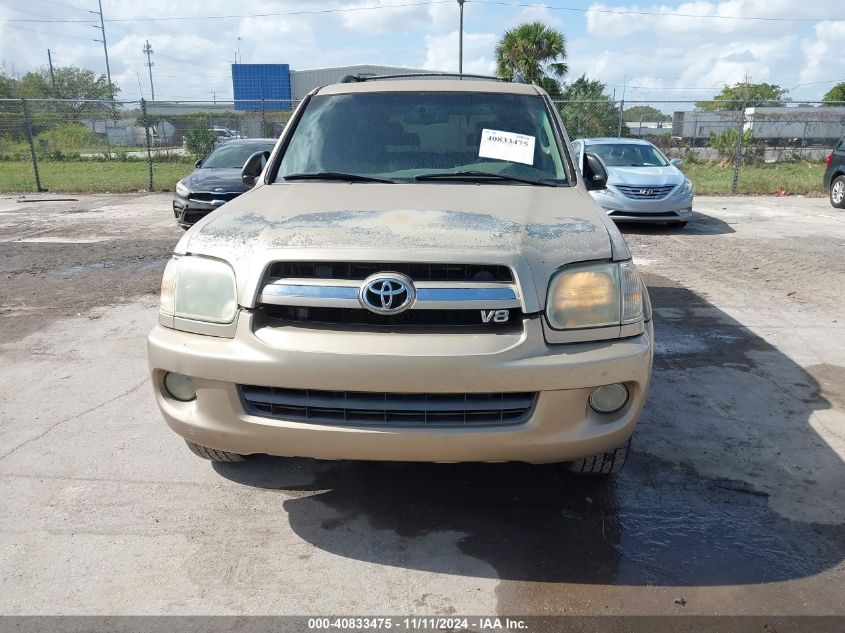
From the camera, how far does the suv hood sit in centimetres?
246

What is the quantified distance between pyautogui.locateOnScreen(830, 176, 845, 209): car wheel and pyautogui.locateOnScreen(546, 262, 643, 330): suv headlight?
44.3 ft

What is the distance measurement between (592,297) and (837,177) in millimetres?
13816

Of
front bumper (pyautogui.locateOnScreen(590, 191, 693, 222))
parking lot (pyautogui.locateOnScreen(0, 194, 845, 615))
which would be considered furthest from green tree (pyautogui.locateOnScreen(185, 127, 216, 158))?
parking lot (pyautogui.locateOnScreen(0, 194, 845, 615))

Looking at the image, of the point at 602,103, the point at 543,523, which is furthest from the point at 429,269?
the point at 602,103

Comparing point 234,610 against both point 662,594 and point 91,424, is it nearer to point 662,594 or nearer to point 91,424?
point 662,594

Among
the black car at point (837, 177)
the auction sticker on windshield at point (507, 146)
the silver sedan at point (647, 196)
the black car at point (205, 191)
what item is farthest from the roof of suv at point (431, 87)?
the black car at point (837, 177)

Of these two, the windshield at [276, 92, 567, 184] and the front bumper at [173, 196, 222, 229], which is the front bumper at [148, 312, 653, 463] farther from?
the front bumper at [173, 196, 222, 229]

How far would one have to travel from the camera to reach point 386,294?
239 centimetres

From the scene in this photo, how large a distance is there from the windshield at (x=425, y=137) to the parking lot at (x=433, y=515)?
159 centimetres

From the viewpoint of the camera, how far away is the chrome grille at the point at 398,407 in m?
2.44

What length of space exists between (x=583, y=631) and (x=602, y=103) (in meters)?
16.9

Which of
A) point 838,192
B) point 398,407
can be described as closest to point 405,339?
point 398,407

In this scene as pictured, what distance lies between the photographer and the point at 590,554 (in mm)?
2652

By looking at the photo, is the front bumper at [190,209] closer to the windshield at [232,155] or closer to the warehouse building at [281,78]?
the windshield at [232,155]
